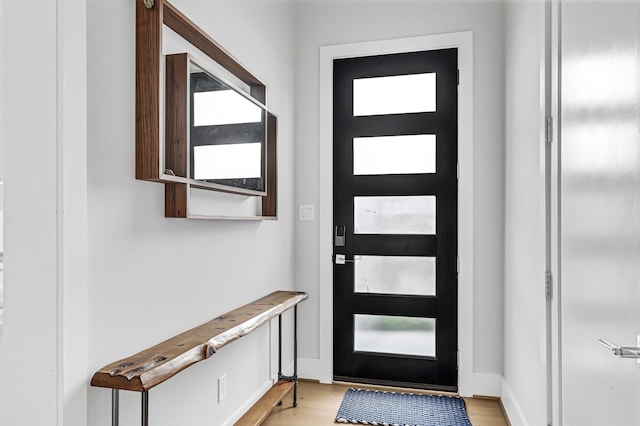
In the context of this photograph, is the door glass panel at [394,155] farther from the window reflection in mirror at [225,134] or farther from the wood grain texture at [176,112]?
the wood grain texture at [176,112]

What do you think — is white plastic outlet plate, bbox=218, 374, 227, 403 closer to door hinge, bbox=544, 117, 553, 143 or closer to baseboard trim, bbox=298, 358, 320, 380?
baseboard trim, bbox=298, 358, 320, 380

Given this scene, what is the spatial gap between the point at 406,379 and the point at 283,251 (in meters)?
1.20

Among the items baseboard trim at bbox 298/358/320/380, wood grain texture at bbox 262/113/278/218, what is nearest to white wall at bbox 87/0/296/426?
wood grain texture at bbox 262/113/278/218

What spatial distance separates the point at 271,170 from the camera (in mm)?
2605

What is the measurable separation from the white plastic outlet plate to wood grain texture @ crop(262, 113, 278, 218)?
91cm

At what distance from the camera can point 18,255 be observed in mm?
1188

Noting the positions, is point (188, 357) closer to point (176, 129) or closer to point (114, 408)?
point (114, 408)

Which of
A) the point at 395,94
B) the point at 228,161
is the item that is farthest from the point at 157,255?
the point at 395,94

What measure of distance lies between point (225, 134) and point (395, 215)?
146cm

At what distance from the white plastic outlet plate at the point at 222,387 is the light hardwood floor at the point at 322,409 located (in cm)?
44

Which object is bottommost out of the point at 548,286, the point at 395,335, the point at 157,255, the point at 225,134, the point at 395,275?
the point at 395,335

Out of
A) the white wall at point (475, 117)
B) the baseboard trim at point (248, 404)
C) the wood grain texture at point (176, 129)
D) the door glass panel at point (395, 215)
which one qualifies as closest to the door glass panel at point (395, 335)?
the white wall at point (475, 117)

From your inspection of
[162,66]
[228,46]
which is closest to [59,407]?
[162,66]

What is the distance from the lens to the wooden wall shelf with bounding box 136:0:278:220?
4.73 feet
